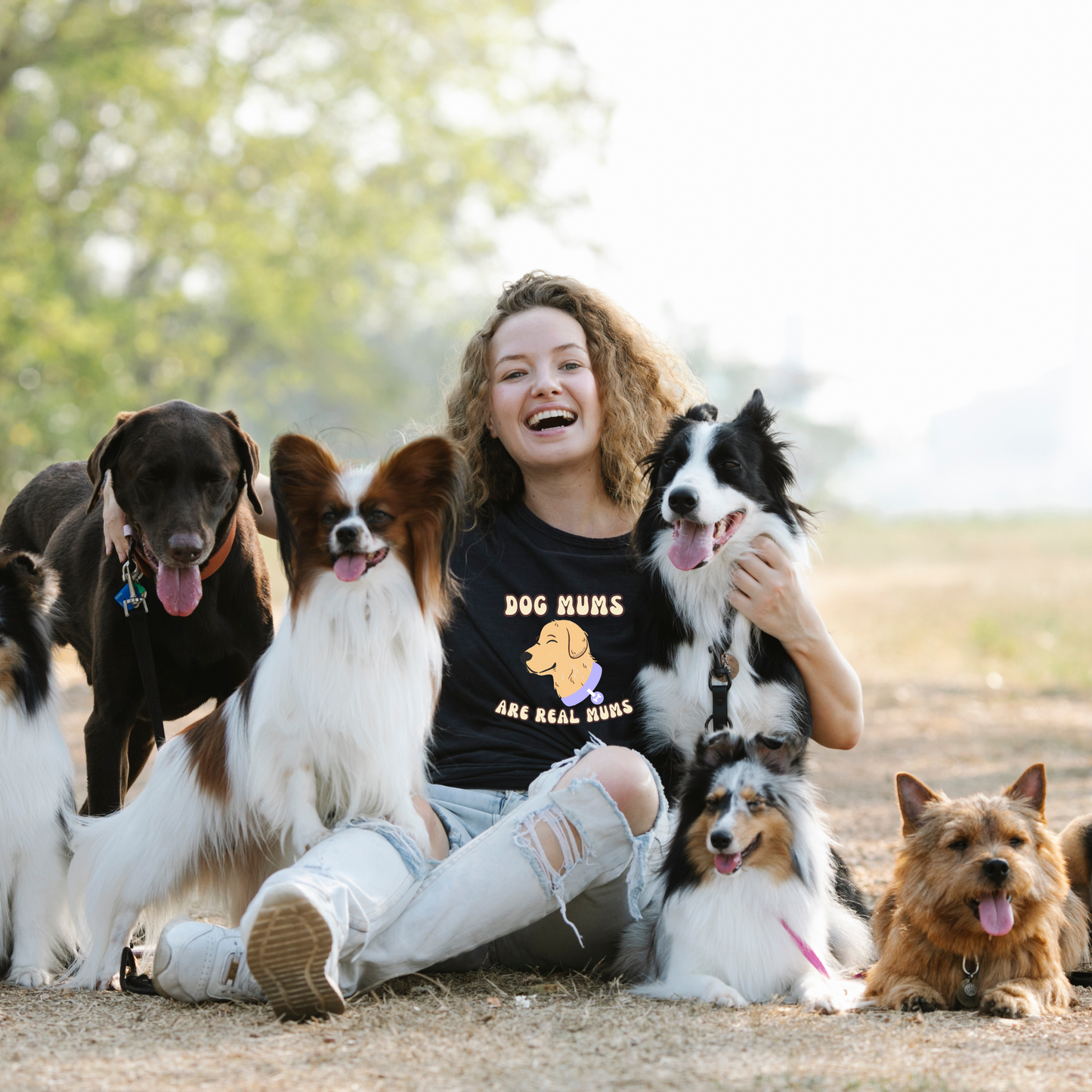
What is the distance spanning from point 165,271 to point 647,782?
20.0 metres

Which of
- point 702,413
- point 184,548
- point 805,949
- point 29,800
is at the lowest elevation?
point 805,949

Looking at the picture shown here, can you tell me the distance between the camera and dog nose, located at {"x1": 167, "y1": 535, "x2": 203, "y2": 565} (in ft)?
11.4

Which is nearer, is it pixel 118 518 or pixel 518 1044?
pixel 518 1044

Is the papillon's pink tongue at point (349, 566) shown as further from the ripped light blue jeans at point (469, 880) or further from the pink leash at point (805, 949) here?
the pink leash at point (805, 949)

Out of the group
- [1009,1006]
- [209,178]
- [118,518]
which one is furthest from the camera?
[209,178]

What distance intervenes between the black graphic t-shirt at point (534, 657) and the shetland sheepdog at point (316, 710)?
363 millimetres

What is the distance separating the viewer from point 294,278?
2039cm

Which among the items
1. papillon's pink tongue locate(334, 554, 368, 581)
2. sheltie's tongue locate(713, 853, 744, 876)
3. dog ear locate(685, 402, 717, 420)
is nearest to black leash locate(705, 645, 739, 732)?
sheltie's tongue locate(713, 853, 744, 876)

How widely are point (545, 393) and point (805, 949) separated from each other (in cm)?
181

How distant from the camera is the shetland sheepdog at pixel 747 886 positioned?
2.99m

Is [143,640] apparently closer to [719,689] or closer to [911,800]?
[719,689]

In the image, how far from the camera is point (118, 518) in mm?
3764

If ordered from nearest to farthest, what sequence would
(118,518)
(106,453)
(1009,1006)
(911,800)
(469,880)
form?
(1009,1006) < (469,880) < (911,800) < (106,453) < (118,518)

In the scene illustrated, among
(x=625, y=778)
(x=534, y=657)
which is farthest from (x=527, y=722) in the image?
(x=625, y=778)
